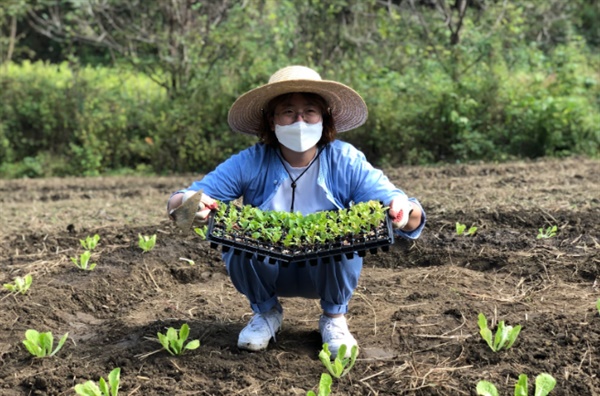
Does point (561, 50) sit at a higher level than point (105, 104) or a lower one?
higher

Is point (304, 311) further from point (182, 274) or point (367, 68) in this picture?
point (367, 68)

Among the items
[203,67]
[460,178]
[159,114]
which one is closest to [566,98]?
[460,178]

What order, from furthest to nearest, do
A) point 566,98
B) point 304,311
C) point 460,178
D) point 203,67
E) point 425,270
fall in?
1. point 203,67
2. point 566,98
3. point 460,178
4. point 425,270
5. point 304,311

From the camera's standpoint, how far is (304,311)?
3920mm

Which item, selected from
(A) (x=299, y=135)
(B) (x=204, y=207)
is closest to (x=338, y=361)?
(B) (x=204, y=207)

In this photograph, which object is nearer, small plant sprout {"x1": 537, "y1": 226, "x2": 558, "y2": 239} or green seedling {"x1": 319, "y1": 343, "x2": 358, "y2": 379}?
green seedling {"x1": 319, "y1": 343, "x2": 358, "y2": 379}

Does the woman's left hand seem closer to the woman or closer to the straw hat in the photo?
the woman

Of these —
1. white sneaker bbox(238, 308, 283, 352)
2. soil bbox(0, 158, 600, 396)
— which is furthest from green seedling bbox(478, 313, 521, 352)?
white sneaker bbox(238, 308, 283, 352)

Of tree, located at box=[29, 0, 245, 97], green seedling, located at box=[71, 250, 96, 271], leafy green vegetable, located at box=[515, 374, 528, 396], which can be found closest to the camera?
leafy green vegetable, located at box=[515, 374, 528, 396]

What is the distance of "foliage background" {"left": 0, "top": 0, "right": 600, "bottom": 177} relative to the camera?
10.0m

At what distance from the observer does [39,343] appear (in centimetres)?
320

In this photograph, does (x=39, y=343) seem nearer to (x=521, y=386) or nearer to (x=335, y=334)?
(x=335, y=334)

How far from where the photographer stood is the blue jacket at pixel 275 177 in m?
3.19

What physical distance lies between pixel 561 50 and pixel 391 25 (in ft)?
8.93
